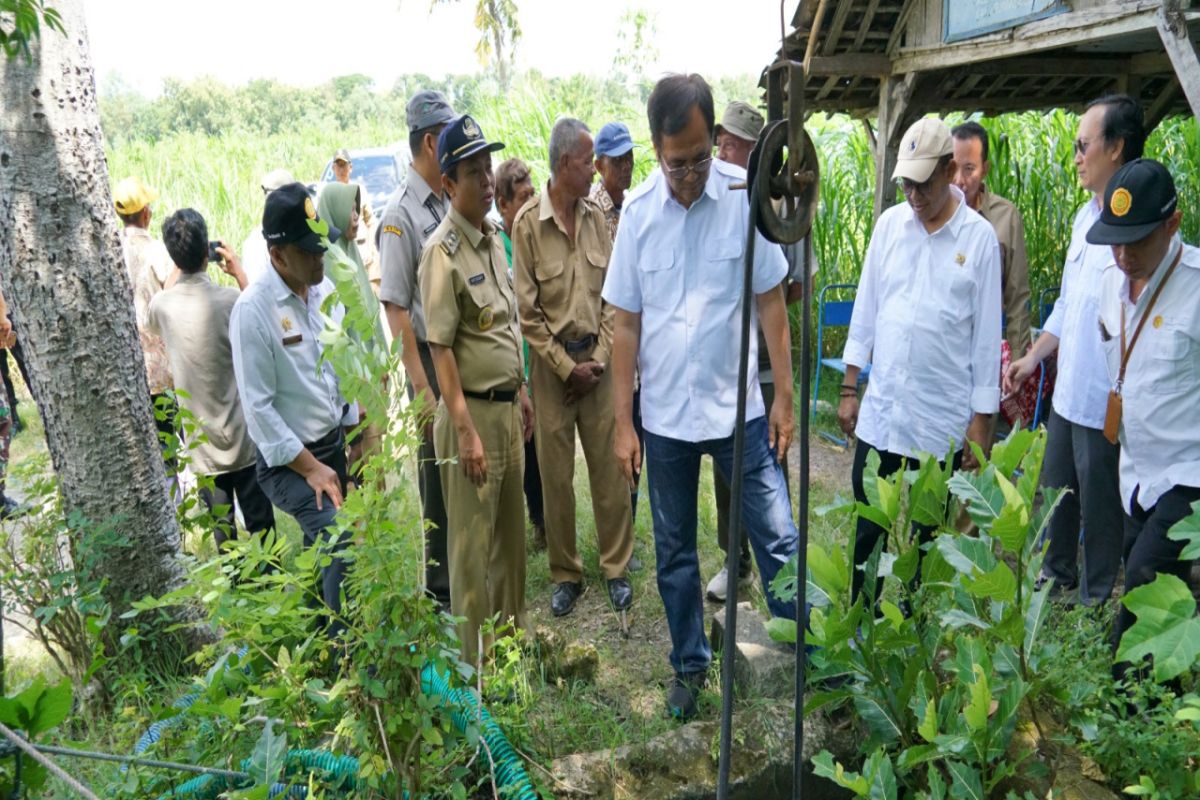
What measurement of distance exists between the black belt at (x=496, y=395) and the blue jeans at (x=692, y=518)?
0.61m

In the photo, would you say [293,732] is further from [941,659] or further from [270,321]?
[941,659]

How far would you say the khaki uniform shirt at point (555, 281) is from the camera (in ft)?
12.9

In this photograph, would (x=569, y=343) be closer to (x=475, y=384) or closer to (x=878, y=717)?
(x=475, y=384)

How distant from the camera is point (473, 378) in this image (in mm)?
3252

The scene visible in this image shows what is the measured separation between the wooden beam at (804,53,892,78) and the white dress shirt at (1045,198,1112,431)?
8.47 ft

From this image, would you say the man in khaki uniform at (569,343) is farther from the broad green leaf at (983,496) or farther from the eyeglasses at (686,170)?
the broad green leaf at (983,496)

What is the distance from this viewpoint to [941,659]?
2.62 metres

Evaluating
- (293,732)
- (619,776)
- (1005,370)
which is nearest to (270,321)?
(293,732)

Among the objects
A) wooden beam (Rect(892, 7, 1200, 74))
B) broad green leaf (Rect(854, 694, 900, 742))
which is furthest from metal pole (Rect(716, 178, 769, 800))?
wooden beam (Rect(892, 7, 1200, 74))

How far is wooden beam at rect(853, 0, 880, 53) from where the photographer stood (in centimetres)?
549

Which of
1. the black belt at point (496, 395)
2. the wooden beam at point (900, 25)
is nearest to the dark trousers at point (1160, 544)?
the black belt at point (496, 395)

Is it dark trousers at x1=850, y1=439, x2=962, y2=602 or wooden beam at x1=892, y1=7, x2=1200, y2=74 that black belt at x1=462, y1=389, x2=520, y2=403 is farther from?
wooden beam at x1=892, y1=7, x2=1200, y2=74

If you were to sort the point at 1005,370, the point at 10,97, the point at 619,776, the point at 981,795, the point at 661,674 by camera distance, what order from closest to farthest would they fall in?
the point at 981,795
the point at 619,776
the point at 10,97
the point at 661,674
the point at 1005,370

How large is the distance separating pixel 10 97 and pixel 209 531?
159cm
